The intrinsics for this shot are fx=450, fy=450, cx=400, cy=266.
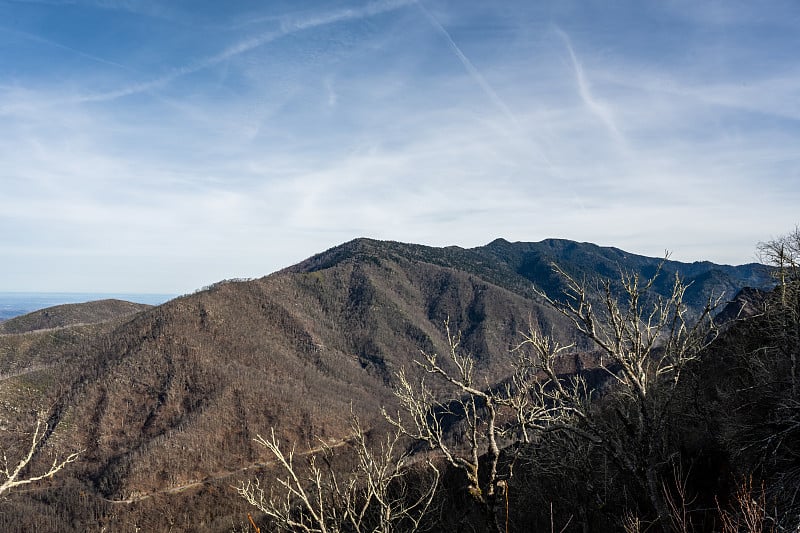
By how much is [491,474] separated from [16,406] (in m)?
170

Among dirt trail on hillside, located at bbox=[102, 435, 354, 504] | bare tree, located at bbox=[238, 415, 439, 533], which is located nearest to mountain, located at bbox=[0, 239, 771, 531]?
dirt trail on hillside, located at bbox=[102, 435, 354, 504]

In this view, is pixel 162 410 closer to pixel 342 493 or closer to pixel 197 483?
pixel 197 483

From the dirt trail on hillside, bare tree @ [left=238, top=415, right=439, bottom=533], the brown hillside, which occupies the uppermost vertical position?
bare tree @ [left=238, top=415, right=439, bottom=533]

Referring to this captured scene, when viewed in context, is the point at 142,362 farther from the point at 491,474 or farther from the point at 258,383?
the point at 491,474

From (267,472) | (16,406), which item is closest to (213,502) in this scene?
(267,472)

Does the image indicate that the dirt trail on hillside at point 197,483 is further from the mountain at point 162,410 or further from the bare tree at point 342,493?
the bare tree at point 342,493

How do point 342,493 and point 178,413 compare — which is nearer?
point 342,493

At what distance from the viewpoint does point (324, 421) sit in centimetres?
15188

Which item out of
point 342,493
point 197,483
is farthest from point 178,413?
point 342,493

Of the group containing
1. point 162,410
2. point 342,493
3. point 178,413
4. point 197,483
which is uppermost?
point 342,493

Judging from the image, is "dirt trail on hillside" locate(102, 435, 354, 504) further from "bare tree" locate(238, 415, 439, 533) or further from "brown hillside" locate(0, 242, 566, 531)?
"bare tree" locate(238, 415, 439, 533)

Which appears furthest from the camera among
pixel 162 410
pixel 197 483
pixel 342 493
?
pixel 162 410

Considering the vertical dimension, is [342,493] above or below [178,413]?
above

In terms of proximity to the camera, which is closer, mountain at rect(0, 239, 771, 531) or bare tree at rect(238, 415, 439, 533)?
bare tree at rect(238, 415, 439, 533)
